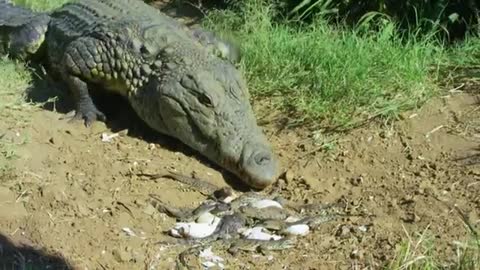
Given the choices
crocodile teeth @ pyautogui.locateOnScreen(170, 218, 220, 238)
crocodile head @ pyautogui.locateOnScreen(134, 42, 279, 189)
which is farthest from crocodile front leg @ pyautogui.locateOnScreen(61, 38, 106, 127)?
crocodile teeth @ pyautogui.locateOnScreen(170, 218, 220, 238)

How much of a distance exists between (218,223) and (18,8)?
10.8 feet

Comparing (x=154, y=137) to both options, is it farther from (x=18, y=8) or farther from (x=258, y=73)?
(x=18, y=8)

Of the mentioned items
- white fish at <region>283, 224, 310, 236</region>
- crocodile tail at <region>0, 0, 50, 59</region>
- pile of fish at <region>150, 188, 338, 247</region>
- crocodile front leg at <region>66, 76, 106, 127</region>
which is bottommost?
pile of fish at <region>150, 188, 338, 247</region>

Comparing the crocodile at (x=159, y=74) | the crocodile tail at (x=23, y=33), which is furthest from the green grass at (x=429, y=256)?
the crocodile tail at (x=23, y=33)

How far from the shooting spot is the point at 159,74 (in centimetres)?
644

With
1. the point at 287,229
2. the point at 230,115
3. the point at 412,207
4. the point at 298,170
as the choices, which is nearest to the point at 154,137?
the point at 230,115

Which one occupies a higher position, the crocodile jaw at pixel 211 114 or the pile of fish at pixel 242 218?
the crocodile jaw at pixel 211 114

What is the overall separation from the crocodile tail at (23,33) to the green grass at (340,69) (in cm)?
153

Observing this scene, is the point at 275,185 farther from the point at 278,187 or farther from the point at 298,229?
the point at 298,229

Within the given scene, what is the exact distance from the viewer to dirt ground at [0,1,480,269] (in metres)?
4.99

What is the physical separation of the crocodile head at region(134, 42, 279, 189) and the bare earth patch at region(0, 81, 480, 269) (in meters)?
0.12

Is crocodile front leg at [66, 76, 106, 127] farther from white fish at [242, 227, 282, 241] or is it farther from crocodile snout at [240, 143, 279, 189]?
white fish at [242, 227, 282, 241]

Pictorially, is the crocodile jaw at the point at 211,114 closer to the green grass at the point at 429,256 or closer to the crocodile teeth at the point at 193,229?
the crocodile teeth at the point at 193,229

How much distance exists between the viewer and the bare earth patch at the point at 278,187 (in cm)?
499
